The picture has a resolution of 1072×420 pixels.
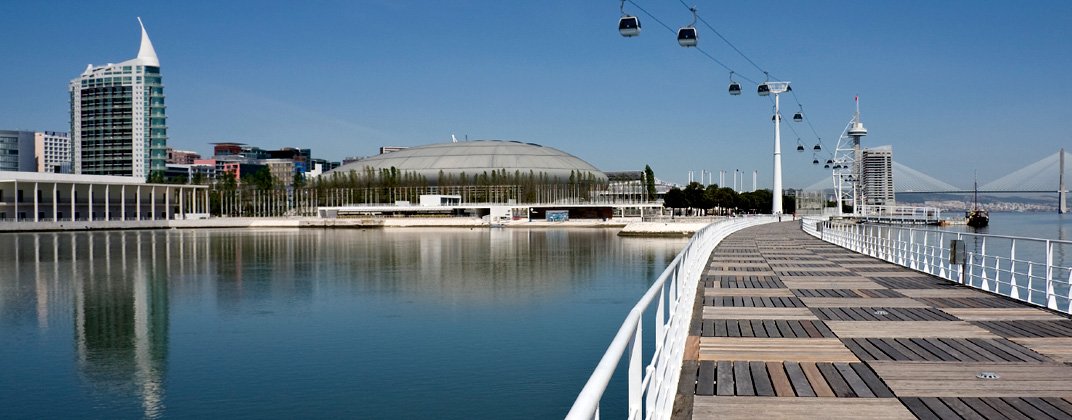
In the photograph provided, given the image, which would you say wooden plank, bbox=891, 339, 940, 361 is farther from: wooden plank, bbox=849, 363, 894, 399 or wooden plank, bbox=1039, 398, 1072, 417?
wooden plank, bbox=1039, 398, 1072, 417

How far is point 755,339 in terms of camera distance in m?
10.6

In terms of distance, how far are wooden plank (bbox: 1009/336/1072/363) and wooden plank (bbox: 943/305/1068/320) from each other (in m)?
1.93

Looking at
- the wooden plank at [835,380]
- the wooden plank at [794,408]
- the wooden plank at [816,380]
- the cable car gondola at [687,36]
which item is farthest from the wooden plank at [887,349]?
the cable car gondola at [687,36]

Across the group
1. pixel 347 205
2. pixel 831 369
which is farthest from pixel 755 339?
pixel 347 205

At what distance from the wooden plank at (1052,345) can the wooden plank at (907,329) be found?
42cm

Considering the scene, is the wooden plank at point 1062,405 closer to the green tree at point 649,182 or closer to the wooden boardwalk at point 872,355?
the wooden boardwalk at point 872,355

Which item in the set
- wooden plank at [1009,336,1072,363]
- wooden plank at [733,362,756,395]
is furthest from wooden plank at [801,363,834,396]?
wooden plank at [1009,336,1072,363]

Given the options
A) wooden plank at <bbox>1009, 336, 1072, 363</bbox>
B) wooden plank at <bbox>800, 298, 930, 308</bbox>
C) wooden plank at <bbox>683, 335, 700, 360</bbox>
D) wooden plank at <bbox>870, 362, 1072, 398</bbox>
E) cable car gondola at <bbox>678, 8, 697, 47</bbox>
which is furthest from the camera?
cable car gondola at <bbox>678, 8, 697, 47</bbox>

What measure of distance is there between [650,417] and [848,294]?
39.2 ft

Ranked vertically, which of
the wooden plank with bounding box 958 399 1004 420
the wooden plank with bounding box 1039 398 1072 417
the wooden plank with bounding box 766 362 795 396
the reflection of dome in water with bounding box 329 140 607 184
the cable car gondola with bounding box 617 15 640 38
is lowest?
the wooden plank with bounding box 958 399 1004 420

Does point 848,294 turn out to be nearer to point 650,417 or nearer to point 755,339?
point 755,339

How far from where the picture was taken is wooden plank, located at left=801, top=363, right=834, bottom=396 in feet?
25.6

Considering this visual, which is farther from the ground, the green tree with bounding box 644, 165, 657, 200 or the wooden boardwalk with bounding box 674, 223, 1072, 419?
the green tree with bounding box 644, 165, 657, 200

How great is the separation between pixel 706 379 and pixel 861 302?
7.40m
